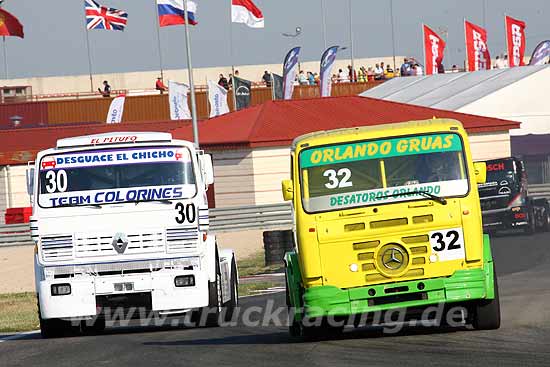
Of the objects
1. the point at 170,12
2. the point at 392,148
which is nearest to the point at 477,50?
the point at 170,12

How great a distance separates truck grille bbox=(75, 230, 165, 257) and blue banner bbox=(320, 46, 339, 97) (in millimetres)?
41253

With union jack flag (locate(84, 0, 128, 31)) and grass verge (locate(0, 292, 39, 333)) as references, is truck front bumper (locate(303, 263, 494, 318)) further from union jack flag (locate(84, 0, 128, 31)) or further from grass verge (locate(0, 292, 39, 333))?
union jack flag (locate(84, 0, 128, 31))

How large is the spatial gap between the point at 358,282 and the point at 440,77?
52.4m

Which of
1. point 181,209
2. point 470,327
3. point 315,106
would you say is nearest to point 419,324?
point 470,327

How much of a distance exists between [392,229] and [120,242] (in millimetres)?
4321

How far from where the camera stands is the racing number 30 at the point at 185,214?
1703cm

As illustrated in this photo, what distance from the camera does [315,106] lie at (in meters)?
50.5

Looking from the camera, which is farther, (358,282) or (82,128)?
(82,128)

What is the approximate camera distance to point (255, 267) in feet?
102

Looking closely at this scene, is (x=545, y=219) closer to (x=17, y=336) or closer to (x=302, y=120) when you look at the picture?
(x=302, y=120)

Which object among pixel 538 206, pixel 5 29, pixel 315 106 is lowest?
pixel 538 206

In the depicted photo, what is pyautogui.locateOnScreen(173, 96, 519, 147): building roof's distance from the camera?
159 feet

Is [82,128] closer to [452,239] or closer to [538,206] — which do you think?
[538,206]

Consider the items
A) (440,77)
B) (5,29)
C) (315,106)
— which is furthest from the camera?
(440,77)
